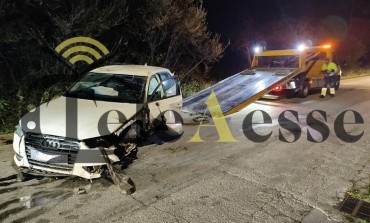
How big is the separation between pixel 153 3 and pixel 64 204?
10050 millimetres

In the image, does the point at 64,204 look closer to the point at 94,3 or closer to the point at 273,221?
the point at 273,221

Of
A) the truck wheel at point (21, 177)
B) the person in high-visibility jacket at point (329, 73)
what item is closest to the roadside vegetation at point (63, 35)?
the truck wheel at point (21, 177)

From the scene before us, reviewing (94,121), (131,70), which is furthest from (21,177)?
(131,70)

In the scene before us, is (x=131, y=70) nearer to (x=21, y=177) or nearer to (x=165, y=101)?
(x=165, y=101)

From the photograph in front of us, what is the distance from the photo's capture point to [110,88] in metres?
6.62

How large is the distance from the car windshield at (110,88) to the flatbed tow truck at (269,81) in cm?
395

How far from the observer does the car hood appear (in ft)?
16.5

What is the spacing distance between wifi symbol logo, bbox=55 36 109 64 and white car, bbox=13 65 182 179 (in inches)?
158

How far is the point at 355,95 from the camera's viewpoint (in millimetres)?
15156

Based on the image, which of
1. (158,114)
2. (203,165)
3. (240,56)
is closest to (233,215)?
(203,165)

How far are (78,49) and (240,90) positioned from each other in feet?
18.3

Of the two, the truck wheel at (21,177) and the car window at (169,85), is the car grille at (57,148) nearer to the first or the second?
the truck wheel at (21,177)

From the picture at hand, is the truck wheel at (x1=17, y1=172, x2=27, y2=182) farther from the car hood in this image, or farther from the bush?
the bush

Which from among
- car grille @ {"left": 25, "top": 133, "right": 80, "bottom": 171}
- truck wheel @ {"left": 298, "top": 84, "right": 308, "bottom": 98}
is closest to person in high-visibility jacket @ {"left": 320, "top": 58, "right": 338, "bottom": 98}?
truck wheel @ {"left": 298, "top": 84, "right": 308, "bottom": 98}
